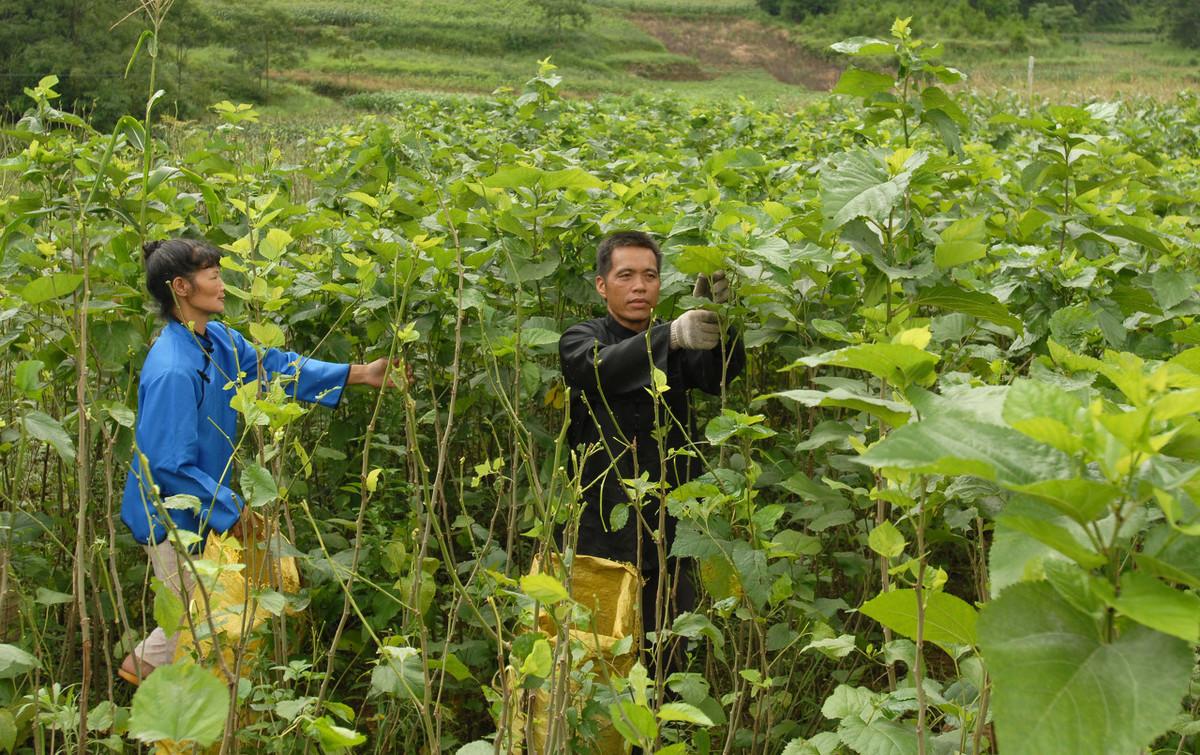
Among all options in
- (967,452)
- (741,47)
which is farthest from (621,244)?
(741,47)

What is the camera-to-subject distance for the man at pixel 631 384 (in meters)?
2.47

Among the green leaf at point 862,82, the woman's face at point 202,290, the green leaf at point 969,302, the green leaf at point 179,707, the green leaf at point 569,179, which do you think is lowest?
the woman's face at point 202,290

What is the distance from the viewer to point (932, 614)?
1.18 metres

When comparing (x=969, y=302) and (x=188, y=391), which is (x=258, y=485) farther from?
(x=969, y=302)

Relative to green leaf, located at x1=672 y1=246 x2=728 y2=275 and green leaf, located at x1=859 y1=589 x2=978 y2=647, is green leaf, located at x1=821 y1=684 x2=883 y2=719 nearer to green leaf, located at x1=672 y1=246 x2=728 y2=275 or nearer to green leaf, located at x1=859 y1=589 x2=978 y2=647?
green leaf, located at x1=859 y1=589 x2=978 y2=647

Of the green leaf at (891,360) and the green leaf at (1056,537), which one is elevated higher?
the green leaf at (891,360)

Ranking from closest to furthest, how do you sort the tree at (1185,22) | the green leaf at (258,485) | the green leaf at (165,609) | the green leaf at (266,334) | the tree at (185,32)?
the green leaf at (165,609), the green leaf at (258,485), the green leaf at (266,334), the tree at (185,32), the tree at (1185,22)

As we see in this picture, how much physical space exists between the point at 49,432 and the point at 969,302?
160cm

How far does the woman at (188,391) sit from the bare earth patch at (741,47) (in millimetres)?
42916

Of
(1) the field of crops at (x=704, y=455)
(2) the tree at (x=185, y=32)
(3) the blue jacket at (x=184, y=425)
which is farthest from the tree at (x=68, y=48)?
(3) the blue jacket at (x=184, y=425)

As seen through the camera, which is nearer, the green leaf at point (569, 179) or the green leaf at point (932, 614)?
the green leaf at point (932, 614)

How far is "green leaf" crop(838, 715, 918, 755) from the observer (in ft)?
4.53

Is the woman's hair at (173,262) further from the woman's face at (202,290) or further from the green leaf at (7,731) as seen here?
the green leaf at (7,731)

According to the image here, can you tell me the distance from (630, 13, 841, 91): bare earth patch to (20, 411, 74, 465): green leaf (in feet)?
143
